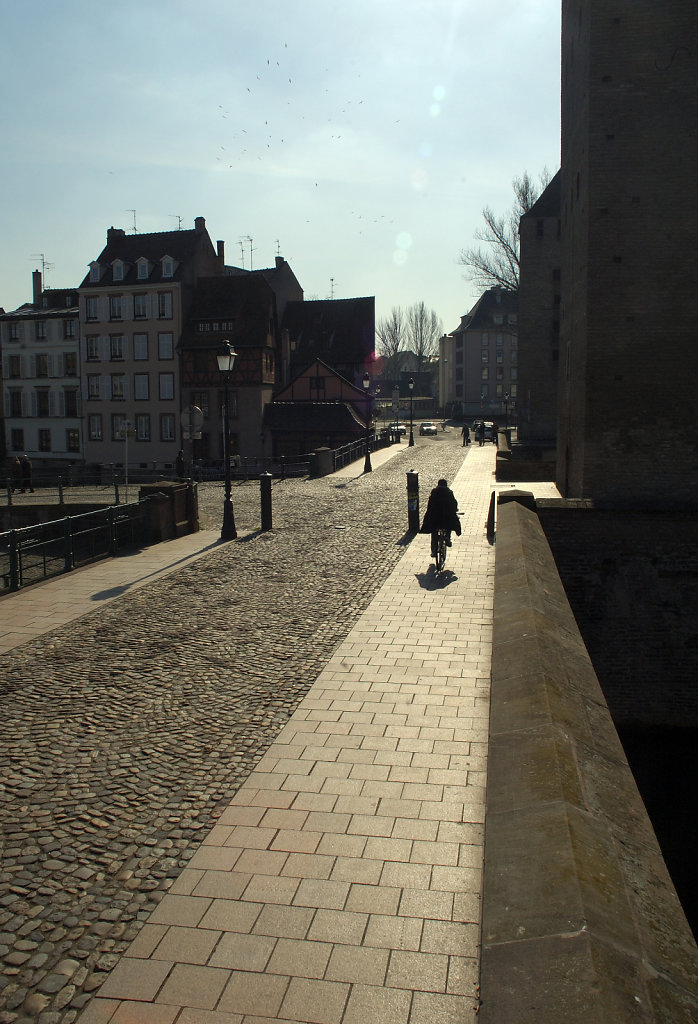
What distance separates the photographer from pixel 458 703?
24.3 feet

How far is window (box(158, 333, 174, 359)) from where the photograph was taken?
5309 cm

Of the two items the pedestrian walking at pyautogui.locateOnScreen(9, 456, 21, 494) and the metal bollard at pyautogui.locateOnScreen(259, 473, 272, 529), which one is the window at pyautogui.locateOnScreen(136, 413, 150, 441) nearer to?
the pedestrian walking at pyautogui.locateOnScreen(9, 456, 21, 494)

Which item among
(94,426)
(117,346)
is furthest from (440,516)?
(94,426)

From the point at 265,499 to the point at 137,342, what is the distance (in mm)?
38624

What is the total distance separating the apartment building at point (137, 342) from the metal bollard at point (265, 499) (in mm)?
35243

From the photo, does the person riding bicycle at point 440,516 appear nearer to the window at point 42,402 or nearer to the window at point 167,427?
the window at point 167,427

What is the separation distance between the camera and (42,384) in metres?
56.1

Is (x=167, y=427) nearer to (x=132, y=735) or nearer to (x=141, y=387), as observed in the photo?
(x=141, y=387)

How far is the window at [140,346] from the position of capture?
53500mm

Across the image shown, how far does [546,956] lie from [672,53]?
19577 mm

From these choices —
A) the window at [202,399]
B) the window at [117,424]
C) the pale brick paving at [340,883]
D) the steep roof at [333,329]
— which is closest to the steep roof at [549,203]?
the steep roof at [333,329]

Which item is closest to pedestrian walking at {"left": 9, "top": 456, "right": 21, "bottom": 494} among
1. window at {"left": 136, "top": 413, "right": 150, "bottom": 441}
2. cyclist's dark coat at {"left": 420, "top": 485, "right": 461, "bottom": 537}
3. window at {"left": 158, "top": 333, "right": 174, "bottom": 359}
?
cyclist's dark coat at {"left": 420, "top": 485, "right": 461, "bottom": 537}

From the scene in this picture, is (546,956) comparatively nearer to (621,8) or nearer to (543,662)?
(543,662)

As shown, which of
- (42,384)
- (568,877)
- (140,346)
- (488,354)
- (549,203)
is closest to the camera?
(568,877)
